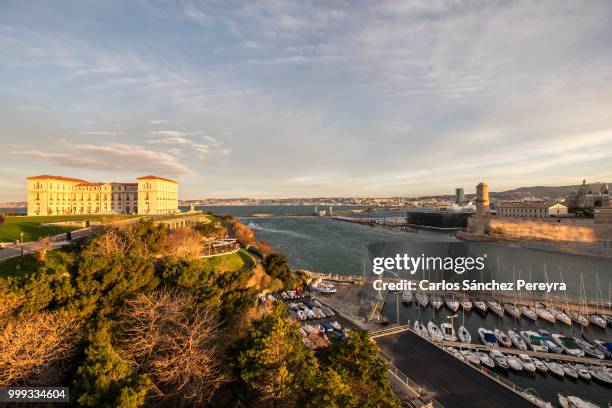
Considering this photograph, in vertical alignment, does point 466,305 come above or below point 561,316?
below

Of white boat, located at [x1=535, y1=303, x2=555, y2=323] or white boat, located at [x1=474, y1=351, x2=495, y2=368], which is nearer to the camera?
white boat, located at [x1=474, y1=351, x2=495, y2=368]

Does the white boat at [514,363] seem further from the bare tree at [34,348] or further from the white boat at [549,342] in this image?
the bare tree at [34,348]

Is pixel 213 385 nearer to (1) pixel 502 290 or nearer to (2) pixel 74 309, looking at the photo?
(2) pixel 74 309

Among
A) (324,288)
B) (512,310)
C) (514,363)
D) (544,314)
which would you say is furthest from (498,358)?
(324,288)

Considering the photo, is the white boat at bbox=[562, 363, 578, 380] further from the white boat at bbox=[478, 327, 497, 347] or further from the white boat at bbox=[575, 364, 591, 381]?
the white boat at bbox=[478, 327, 497, 347]

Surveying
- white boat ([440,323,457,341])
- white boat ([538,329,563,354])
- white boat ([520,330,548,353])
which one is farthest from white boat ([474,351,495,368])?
white boat ([538,329,563,354])

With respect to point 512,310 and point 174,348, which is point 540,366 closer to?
point 512,310

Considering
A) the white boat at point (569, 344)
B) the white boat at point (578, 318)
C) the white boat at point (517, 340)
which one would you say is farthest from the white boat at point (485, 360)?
the white boat at point (578, 318)

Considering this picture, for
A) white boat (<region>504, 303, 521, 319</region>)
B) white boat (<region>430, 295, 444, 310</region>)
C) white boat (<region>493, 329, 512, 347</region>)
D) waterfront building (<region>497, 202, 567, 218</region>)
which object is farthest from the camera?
waterfront building (<region>497, 202, 567, 218</region>)
